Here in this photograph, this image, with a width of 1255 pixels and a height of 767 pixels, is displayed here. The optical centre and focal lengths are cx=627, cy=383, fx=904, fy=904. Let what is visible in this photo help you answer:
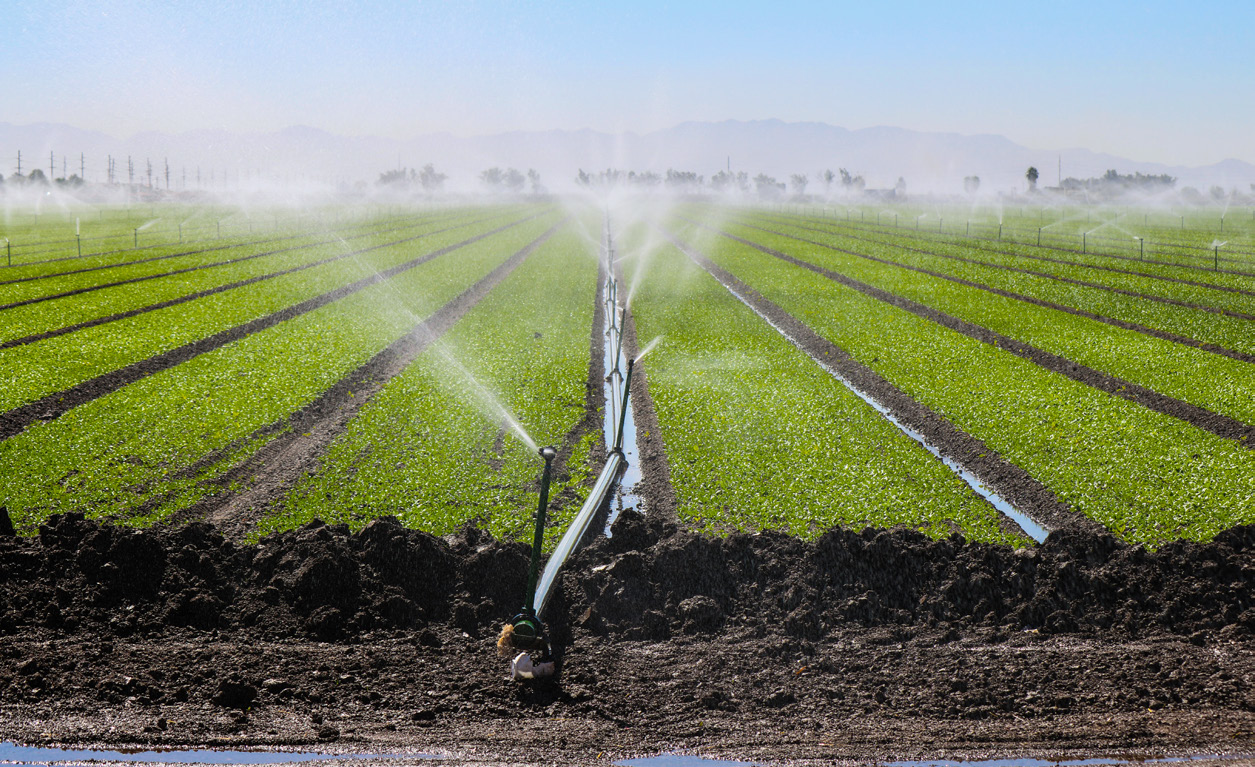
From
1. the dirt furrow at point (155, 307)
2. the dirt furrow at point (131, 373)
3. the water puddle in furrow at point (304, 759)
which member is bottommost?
the water puddle in furrow at point (304, 759)

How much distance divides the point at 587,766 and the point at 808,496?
6231mm

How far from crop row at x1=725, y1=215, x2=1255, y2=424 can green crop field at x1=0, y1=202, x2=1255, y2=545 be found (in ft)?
0.50

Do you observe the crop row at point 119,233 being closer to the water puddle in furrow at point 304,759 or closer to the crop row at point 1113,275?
the water puddle in furrow at point 304,759

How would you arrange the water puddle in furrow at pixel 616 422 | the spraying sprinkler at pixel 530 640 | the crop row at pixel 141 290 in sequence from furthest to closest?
the crop row at pixel 141 290
the water puddle in furrow at pixel 616 422
the spraying sprinkler at pixel 530 640

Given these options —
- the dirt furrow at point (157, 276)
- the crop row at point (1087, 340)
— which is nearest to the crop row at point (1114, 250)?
the crop row at point (1087, 340)

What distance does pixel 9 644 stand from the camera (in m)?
8.52

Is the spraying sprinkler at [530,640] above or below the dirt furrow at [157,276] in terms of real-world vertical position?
below

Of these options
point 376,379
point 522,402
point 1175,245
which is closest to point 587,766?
point 522,402

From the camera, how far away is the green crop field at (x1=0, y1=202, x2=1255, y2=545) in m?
12.3

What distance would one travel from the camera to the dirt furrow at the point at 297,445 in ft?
39.0

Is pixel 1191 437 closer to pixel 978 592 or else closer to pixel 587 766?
pixel 978 592

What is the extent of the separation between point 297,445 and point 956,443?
11172mm

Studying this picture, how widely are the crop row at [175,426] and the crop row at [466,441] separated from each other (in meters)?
1.69

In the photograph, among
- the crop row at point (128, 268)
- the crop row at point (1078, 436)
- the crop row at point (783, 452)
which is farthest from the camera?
the crop row at point (128, 268)
